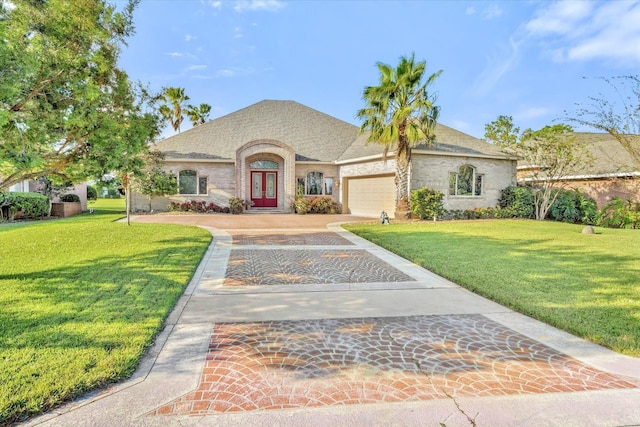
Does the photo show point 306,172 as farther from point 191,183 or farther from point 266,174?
point 191,183

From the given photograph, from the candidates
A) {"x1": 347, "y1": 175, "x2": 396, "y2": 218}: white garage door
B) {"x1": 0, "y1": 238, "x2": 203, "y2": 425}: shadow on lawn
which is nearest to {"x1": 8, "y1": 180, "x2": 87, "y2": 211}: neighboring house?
{"x1": 347, "y1": 175, "x2": 396, "y2": 218}: white garage door

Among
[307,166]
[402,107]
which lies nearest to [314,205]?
[307,166]

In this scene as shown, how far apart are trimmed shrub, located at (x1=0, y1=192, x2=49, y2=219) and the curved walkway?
1681cm

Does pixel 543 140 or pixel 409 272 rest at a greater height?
pixel 543 140

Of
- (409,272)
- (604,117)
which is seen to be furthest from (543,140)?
(409,272)

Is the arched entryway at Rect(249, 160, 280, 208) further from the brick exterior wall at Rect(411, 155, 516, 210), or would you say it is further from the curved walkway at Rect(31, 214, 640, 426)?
the curved walkway at Rect(31, 214, 640, 426)

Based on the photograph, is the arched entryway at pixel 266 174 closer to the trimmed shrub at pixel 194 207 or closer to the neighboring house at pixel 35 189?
the trimmed shrub at pixel 194 207

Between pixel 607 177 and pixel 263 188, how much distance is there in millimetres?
19514

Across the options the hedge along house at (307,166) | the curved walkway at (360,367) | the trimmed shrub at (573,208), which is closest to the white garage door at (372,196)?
the hedge along house at (307,166)

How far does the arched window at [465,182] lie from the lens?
18969mm

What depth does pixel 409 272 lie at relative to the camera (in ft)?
24.1

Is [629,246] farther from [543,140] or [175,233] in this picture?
[175,233]

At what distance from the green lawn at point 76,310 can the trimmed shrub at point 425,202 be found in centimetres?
1099

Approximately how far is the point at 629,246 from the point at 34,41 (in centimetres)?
1536
